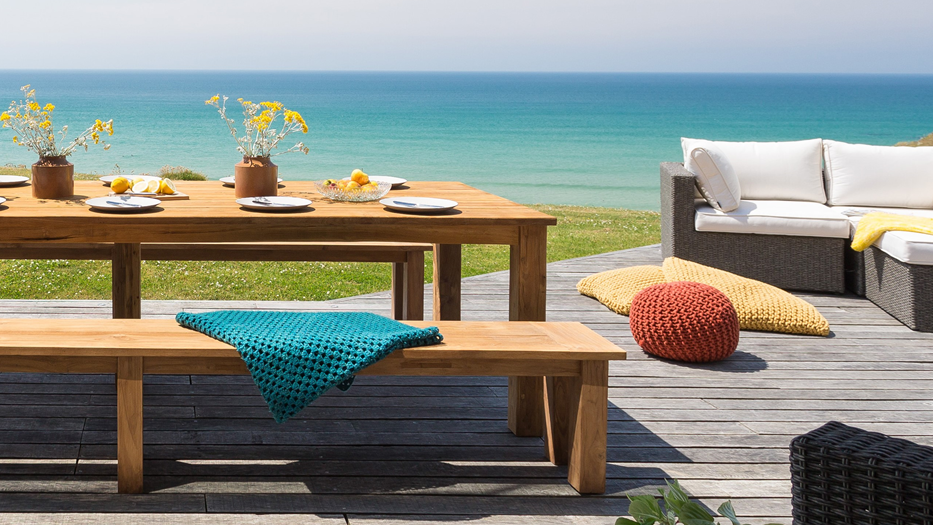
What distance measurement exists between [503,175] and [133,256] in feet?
74.1

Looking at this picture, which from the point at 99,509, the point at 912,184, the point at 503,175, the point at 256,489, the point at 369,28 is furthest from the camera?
the point at 369,28

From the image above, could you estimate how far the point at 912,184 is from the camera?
5457 millimetres

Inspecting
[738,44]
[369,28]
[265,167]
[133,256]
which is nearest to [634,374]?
[265,167]

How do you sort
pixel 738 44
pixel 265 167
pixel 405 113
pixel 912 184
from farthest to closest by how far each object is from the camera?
pixel 738 44 → pixel 405 113 → pixel 912 184 → pixel 265 167

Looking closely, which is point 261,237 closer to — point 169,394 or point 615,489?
point 169,394

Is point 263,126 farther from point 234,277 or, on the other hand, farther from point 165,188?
point 234,277

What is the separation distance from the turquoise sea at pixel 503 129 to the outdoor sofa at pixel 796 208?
12.4 metres

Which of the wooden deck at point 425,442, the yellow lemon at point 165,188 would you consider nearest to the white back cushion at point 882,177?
the wooden deck at point 425,442

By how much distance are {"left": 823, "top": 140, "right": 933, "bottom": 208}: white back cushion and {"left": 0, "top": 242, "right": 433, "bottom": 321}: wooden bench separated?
320 centimetres

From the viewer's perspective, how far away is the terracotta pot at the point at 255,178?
3.00 metres

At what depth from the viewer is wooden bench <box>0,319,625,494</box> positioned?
215 cm

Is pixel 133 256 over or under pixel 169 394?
over

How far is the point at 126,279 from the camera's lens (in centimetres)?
307

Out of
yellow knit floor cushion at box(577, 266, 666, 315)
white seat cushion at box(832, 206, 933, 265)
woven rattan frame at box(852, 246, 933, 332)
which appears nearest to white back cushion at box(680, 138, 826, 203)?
woven rattan frame at box(852, 246, 933, 332)
